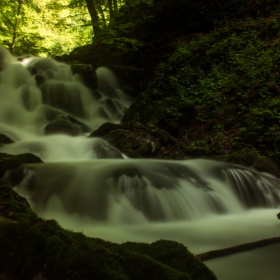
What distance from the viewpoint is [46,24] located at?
19000mm

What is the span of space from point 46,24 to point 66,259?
65.1ft

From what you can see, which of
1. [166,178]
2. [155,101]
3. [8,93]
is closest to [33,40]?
[8,93]

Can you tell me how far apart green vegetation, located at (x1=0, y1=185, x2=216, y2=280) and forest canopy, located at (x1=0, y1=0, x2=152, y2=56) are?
529 inches

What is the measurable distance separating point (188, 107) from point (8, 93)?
6.60 metres

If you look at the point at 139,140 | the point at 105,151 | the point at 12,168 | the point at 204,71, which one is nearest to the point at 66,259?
the point at 12,168

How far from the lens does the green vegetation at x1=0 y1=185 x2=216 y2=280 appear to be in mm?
1469

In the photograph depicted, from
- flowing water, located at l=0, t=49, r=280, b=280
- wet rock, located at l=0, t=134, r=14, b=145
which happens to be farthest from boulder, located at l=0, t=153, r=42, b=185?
wet rock, located at l=0, t=134, r=14, b=145

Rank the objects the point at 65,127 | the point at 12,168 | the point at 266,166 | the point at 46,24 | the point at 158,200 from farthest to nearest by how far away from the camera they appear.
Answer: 1. the point at 46,24
2. the point at 65,127
3. the point at 266,166
4. the point at 12,168
5. the point at 158,200

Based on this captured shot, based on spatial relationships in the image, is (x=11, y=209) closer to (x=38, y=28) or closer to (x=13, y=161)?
(x=13, y=161)

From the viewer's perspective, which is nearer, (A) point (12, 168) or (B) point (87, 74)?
(A) point (12, 168)

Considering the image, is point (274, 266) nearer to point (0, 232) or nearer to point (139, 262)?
point (139, 262)

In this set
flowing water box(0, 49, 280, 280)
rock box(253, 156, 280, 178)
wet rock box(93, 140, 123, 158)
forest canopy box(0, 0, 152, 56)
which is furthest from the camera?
forest canopy box(0, 0, 152, 56)

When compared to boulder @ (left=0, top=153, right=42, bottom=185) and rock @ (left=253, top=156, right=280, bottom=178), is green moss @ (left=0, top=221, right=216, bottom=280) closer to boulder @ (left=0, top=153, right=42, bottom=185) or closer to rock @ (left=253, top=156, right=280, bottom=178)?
boulder @ (left=0, top=153, right=42, bottom=185)

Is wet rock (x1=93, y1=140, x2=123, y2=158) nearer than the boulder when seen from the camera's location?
No
